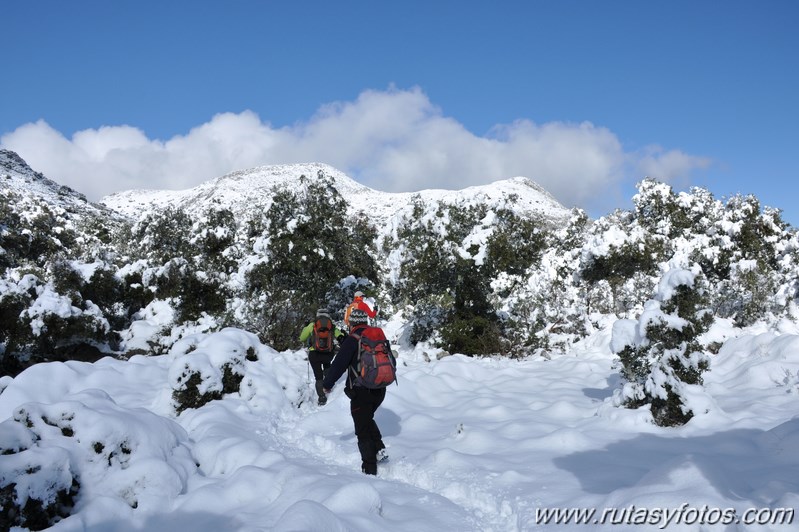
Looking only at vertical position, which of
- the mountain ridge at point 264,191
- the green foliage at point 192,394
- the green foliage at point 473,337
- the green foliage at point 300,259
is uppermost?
the mountain ridge at point 264,191

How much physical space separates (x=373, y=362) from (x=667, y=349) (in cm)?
495

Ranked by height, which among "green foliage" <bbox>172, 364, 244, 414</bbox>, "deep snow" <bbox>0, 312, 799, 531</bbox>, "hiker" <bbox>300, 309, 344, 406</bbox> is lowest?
"deep snow" <bbox>0, 312, 799, 531</bbox>

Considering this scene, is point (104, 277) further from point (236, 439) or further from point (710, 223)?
point (710, 223)

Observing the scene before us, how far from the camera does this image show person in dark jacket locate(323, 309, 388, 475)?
215 inches

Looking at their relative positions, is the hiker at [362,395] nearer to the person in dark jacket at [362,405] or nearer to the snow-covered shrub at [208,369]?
the person in dark jacket at [362,405]

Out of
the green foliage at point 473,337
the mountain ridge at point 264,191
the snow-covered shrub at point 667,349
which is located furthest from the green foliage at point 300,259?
the mountain ridge at point 264,191

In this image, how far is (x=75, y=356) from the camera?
1562 centimetres

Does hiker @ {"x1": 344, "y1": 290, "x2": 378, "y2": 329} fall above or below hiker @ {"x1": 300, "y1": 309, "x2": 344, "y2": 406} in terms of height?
above

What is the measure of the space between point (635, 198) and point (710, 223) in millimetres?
3861

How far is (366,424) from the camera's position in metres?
5.56

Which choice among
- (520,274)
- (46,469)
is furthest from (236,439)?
(520,274)

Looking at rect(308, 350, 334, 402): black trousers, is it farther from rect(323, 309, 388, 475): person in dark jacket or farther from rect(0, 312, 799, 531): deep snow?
rect(323, 309, 388, 475): person in dark jacket

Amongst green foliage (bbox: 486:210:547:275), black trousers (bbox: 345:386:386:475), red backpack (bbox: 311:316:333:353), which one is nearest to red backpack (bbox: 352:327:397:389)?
black trousers (bbox: 345:386:386:475)

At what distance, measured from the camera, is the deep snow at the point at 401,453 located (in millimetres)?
3939
